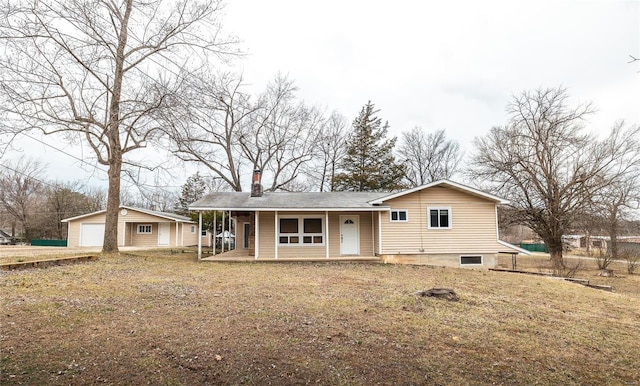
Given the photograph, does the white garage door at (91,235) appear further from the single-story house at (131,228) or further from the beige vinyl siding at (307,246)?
the beige vinyl siding at (307,246)

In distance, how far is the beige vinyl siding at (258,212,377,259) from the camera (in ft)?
52.2

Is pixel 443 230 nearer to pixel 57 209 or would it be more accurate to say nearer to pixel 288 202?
pixel 288 202

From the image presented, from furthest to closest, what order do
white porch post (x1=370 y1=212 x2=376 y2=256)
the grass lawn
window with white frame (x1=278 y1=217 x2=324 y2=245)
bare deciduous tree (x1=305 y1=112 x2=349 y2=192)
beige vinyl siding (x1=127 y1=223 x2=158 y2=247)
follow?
1. bare deciduous tree (x1=305 y1=112 x2=349 y2=192)
2. beige vinyl siding (x1=127 y1=223 x2=158 y2=247)
3. white porch post (x1=370 y1=212 x2=376 y2=256)
4. window with white frame (x1=278 y1=217 x2=324 y2=245)
5. the grass lawn

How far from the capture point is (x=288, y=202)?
16000mm

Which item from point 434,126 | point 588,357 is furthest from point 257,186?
point 434,126

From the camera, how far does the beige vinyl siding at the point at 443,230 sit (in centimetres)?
1573

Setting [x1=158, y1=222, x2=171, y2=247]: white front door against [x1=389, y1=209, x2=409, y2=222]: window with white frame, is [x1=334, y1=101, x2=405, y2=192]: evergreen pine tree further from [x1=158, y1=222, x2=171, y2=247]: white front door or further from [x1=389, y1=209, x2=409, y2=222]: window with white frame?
[x1=389, y1=209, x2=409, y2=222]: window with white frame

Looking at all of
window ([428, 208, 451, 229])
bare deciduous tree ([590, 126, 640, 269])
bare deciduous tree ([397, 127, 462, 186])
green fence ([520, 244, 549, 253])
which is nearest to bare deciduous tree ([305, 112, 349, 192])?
bare deciduous tree ([397, 127, 462, 186])

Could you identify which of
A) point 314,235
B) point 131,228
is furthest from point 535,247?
point 131,228

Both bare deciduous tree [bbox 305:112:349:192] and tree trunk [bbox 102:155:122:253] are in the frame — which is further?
bare deciduous tree [bbox 305:112:349:192]

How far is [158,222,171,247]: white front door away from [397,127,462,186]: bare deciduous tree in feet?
71.6

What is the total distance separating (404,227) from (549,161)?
1180 centimetres

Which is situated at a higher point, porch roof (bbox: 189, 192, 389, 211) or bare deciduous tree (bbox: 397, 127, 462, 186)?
bare deciduous tree (bbox: 397, 127, 462, 186)

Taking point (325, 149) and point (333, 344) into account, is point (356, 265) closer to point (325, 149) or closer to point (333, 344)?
point (333, 344)
